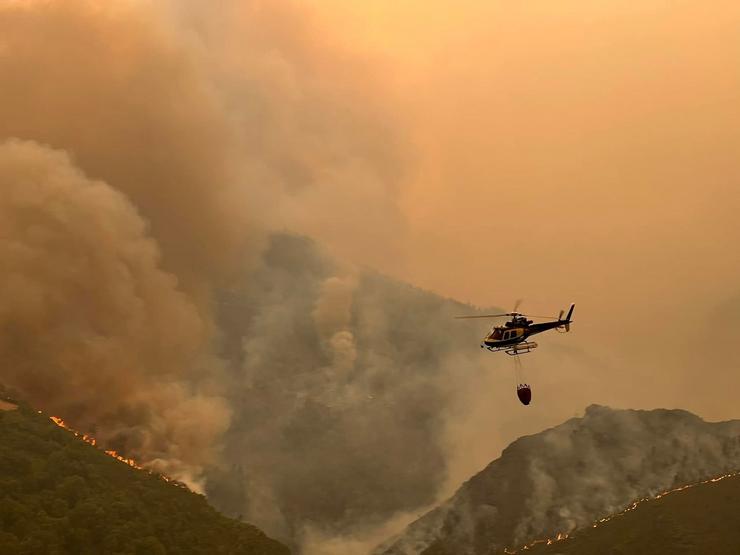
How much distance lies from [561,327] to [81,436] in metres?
133

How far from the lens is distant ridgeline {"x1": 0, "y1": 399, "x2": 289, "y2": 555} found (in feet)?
419

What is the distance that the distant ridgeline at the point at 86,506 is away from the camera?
128 meters

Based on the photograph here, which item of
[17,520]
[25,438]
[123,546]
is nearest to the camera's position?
[17,520]

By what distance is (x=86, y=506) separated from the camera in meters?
139

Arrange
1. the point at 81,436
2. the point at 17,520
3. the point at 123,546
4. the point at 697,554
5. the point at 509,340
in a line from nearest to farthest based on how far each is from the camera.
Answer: the point at 509,340 → the point at 17,520 → the point at 123,546 → the point at 81,436 → the point at 697,554

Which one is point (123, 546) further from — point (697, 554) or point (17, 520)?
point (697, 554)

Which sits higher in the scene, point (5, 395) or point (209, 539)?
point (5, 395)

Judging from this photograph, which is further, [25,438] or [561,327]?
[25,438]

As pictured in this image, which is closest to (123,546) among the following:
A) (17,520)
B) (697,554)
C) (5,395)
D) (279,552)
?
(17,520)

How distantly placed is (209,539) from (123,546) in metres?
28.1

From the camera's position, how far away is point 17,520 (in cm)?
12556

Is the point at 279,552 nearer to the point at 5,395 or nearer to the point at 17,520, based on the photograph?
the point at 17,520

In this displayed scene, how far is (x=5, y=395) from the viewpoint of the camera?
180000 millimetres

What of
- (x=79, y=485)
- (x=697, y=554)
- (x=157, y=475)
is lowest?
(x=697, y=554)
